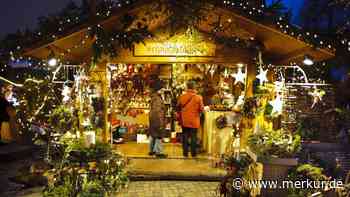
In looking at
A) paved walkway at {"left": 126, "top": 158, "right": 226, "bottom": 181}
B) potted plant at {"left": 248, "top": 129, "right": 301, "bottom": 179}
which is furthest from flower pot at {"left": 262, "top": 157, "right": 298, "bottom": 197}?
paved walkway at {"left": 126, "top": 158, "right": 226, "bottom": 181}

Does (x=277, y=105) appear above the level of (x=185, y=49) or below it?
below

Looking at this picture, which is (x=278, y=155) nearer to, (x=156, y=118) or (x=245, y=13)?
(x=245, y=13)

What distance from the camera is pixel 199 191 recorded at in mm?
8422

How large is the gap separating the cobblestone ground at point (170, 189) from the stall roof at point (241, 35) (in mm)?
3464

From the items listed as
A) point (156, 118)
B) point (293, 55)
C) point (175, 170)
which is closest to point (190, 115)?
point (156, 118)

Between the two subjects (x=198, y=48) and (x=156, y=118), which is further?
(x=156, y=118)

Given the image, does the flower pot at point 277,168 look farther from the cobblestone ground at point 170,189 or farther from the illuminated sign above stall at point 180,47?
the illuminated sign above stall at point 180,47

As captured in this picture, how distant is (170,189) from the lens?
8.57 m

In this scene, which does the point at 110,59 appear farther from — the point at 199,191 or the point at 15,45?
the point at 199,191

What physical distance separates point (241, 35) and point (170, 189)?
4.00 metres

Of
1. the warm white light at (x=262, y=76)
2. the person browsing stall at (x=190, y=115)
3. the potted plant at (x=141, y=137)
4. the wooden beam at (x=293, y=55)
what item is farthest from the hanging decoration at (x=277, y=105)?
the potted plant at (x=141, y=137)

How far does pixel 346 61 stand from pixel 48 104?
780 cm

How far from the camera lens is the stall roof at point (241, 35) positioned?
8.54 metres

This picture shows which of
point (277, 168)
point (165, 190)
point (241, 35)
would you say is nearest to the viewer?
point (277, 168)
